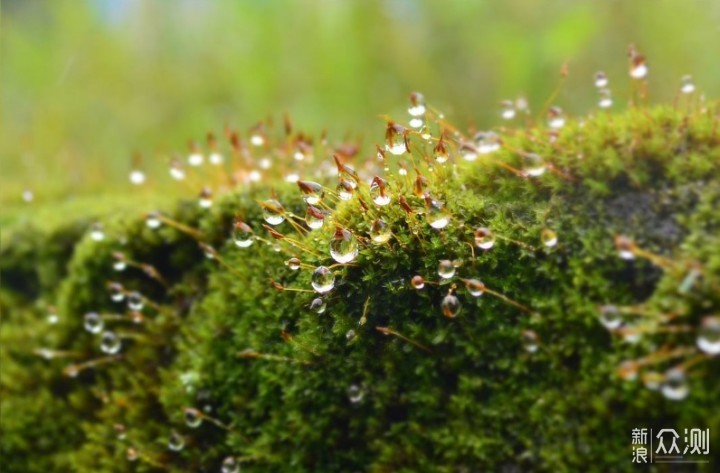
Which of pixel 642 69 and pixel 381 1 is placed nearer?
pixel 642 69

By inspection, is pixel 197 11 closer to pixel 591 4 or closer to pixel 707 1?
pixel 591 4

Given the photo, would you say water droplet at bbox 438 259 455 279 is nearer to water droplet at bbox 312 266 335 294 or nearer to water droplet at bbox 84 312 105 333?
water droplet at bbox 312 266 335 294

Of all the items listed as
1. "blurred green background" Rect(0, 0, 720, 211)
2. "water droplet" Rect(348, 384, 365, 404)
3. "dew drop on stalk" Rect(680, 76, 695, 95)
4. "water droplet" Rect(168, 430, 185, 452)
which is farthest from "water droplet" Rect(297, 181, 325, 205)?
"blurred green background" Rect(0, 0, 720, 211)

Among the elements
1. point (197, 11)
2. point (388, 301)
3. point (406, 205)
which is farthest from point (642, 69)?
point (197, 11)

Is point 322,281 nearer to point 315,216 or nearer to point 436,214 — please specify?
point 315,216

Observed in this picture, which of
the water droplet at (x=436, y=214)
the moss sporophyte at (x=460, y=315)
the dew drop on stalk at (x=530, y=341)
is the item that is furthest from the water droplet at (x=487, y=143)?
the dew drop on stalk at (x=530, y=341)

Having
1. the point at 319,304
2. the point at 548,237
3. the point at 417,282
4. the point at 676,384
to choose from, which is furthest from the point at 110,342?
the point at 676,384
